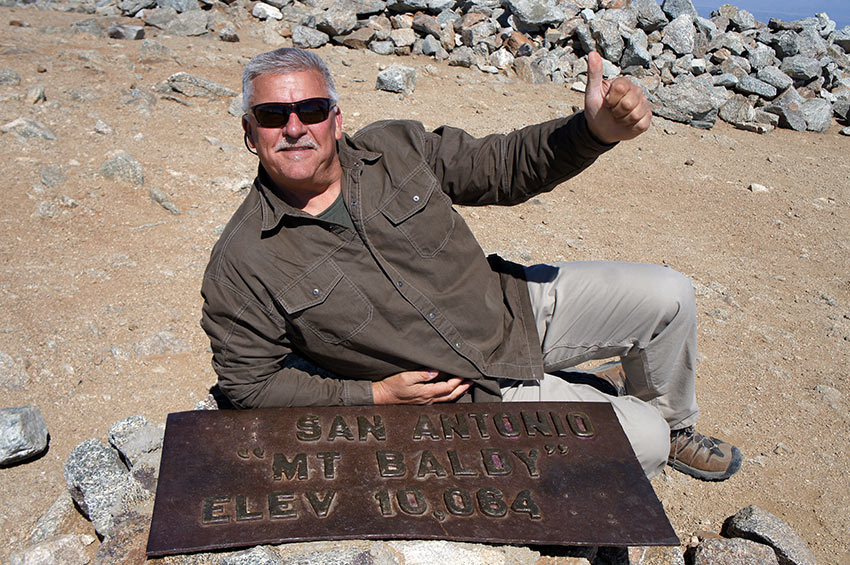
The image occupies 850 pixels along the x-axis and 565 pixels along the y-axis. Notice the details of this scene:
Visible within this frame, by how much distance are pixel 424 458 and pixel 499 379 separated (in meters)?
0.61

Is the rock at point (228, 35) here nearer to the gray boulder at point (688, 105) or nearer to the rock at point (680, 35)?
the gray boulder at point (688, 105)

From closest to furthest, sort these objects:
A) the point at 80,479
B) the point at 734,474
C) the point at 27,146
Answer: the point at 80,479
the point at 734,474
the point at 27,146

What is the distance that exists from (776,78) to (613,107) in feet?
29.0

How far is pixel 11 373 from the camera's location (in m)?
3.90

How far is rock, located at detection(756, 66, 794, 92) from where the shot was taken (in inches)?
390

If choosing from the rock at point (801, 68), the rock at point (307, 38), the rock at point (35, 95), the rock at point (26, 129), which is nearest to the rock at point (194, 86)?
the rock at point (35, 95)

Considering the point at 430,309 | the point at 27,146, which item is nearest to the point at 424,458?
the point at 430,309

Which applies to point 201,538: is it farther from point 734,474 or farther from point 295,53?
point 734,474

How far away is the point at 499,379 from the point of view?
10.1ft

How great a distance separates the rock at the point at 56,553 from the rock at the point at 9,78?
5.65 metres

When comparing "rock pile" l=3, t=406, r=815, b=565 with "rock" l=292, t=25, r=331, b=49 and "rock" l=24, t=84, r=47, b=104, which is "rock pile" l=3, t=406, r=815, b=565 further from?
"rock" l=292, t=25, r=331, b=49

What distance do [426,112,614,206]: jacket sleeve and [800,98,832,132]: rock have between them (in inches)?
321

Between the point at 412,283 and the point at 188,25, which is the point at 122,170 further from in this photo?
the point at 188,25

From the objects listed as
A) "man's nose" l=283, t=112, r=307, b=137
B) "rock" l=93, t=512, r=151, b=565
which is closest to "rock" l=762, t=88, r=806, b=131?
"man's nose" l=283, t=112, r=307, b=137
